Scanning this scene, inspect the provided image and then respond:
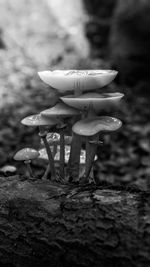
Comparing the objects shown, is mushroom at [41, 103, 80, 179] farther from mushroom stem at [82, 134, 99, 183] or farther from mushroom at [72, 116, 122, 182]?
mushroom stem at [82, 134, 99, 183]

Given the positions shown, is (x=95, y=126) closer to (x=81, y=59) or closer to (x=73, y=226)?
(x=73, y=226)

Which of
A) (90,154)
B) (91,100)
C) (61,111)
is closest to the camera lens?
(91,100)

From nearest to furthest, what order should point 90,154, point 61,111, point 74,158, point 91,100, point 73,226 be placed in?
1. point 73,226
2. point 91,100
3. point 61,111
4. point 90,154
5. point 74,158

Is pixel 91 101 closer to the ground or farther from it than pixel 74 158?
farther from it

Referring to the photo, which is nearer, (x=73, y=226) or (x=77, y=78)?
(x=73, y=226)

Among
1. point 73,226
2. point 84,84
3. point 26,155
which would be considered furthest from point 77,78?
point 73,226

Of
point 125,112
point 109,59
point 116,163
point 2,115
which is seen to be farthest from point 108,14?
point 116,163
